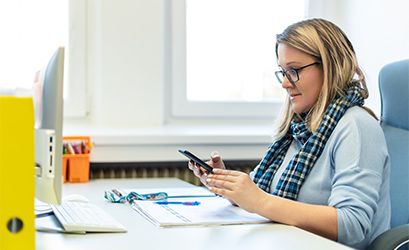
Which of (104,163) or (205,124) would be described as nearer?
(104,163)

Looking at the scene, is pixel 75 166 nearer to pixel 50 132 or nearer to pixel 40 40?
pixel 40 40

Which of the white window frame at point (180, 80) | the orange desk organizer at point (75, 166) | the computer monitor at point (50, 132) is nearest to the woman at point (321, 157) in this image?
the computer monitor at point (50, 132)

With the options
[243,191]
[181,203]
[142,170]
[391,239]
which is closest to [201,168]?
[181,203]

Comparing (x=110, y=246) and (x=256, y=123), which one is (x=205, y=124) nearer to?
(x=256, y=123)

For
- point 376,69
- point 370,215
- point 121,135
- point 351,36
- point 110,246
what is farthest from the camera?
point 351,36

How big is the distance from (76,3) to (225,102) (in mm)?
798

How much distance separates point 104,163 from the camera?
2.38 metres

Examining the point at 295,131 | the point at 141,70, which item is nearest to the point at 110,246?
the point at 295,131

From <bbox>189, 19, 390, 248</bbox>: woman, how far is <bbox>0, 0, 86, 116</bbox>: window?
1.02 metres

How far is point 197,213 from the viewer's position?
4.84 feet

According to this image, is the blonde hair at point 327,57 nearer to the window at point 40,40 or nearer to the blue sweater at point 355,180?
the blue sweater at point 355,180

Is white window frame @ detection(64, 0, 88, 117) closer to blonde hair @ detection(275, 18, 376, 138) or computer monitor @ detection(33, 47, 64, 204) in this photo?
blonde hair @ detection(275, 18, 376, 138)

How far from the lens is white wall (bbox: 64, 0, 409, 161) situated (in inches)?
95.4

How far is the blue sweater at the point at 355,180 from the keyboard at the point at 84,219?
1.65 feet
